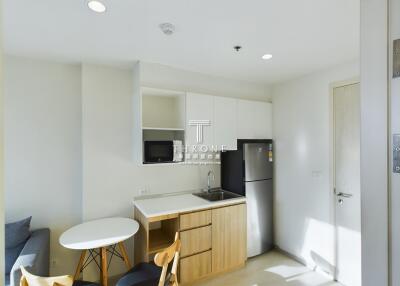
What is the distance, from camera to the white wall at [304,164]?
2734mm

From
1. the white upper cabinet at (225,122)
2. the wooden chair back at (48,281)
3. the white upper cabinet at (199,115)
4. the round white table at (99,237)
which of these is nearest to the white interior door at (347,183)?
the white upper cabinet at (225,122)

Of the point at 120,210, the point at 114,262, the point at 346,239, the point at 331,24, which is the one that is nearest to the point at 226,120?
the point at 331,24

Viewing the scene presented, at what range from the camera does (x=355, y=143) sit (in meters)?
2.45

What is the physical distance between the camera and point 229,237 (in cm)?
274

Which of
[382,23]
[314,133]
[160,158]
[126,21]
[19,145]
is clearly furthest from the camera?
[314,133]

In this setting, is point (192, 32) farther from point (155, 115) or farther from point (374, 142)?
point (374, 142)

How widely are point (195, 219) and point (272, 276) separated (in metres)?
1.23

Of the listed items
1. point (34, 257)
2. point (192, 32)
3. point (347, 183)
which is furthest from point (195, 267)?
point (192, 32)

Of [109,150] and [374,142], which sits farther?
[109,150]

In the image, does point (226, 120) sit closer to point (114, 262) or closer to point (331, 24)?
point (331, 24)

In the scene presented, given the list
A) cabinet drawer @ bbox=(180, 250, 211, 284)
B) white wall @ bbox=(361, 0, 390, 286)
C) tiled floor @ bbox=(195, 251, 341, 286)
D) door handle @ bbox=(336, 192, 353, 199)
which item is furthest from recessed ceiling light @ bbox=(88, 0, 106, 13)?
door handle @ bbox=(336, 192, 353, 199)

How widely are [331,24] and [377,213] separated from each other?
161 cm

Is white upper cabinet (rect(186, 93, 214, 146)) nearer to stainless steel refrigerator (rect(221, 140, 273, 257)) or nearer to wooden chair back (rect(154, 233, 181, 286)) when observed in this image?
stainless steel refrigerator (rect(221, 140, 273, 257))

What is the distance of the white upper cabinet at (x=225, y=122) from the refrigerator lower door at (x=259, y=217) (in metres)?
0.65
